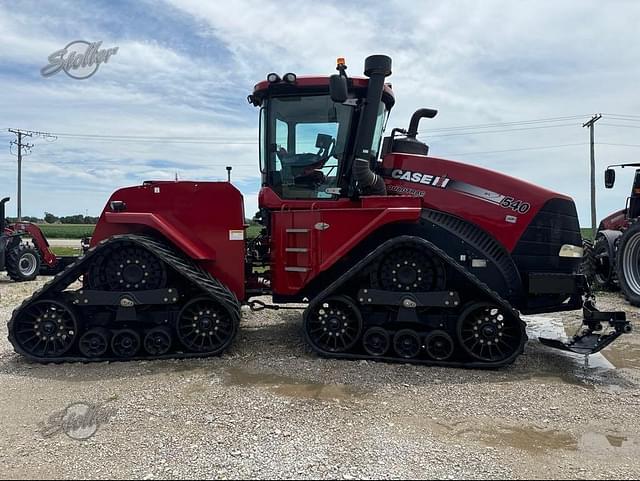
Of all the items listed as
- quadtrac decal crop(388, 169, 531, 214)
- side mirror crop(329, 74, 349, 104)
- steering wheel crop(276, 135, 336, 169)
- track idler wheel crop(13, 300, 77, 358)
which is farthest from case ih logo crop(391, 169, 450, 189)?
track idler wheel crop(13, 300, 77, 358)

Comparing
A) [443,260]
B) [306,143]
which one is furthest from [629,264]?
[306,143]

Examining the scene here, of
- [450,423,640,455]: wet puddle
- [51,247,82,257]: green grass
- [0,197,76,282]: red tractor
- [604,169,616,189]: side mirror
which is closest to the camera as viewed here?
[450,423,640,455]: wet puddle

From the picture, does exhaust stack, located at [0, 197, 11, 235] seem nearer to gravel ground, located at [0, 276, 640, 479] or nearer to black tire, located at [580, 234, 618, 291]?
gravel ground, located at [0, 276, 640, 479]

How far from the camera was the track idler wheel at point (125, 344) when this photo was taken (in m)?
5.67

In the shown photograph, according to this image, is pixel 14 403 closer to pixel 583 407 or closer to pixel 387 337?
pixel 387 337

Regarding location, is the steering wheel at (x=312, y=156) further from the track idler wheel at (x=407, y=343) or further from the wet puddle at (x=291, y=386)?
the wet puddle at (x=291, y=386)

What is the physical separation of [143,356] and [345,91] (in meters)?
3.66

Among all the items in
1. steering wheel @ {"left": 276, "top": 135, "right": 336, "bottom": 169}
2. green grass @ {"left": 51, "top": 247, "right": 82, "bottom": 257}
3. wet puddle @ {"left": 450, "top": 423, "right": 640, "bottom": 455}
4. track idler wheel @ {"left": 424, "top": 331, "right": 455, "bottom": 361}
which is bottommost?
wet puddle @ {"left": 450, "top": 423, "right": 640, "bottom": 455}

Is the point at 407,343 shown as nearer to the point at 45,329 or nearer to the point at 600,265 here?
the point at 45,329

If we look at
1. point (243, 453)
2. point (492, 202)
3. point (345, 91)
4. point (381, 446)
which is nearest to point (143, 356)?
point (243, 453)

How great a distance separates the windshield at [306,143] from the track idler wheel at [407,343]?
188 cm

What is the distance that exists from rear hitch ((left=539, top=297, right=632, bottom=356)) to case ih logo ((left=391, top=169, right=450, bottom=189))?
88.7 inches

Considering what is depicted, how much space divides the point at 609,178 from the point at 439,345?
8.20 m

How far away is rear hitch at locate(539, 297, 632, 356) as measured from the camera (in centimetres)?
559
